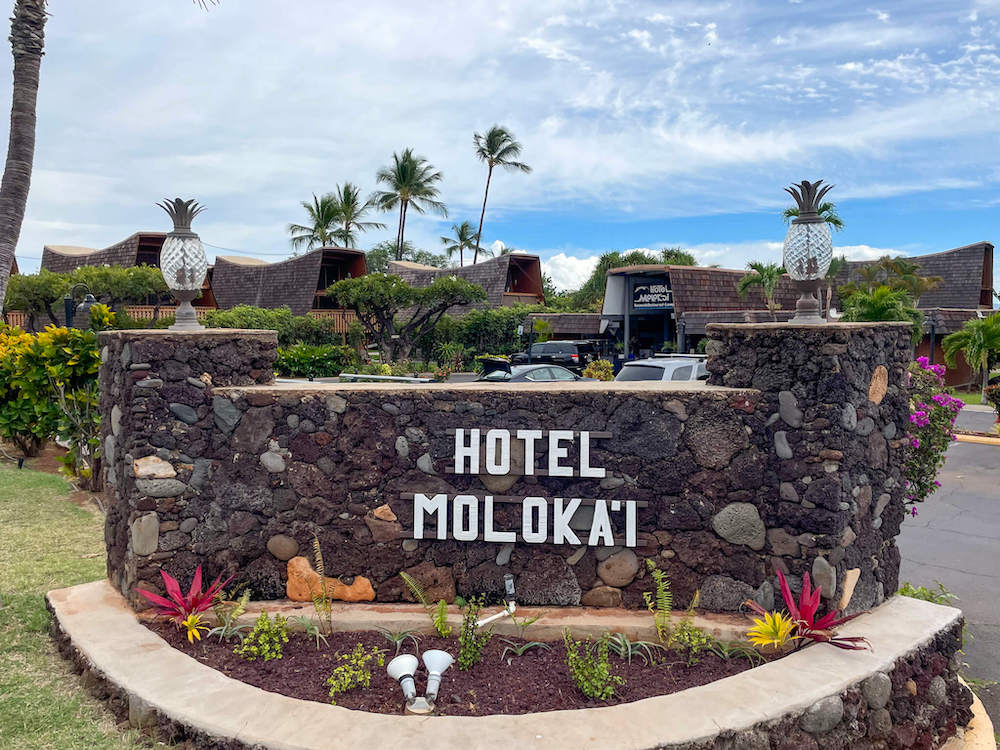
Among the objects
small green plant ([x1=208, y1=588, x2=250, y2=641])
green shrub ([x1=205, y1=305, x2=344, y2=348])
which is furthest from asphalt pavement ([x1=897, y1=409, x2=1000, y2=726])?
green shrub ([x1=205, y1=305, x2=344, y2=348])

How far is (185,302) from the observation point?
4.99 metres

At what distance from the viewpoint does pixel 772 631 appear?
4004mm

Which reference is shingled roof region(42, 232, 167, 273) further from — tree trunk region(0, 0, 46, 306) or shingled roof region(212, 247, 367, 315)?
tree trunk region(0, 0, 46, 306)

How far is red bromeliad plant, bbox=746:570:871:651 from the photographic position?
4023 mm

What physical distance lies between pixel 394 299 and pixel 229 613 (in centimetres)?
2593

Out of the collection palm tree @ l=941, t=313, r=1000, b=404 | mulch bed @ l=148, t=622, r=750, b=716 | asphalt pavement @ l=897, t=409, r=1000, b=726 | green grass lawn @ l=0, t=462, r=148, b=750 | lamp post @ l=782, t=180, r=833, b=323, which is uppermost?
lamp post @ l=782, t=180, r=833, b=323

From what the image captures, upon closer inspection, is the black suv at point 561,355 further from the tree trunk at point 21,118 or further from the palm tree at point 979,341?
the tree trunk at point 21,118

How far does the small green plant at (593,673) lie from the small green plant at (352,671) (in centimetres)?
102

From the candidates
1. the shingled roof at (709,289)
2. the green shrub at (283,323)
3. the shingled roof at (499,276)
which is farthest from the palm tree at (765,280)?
the green shrub at (283,323)

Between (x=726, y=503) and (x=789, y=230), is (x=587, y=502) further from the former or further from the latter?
(x=789, y=230)

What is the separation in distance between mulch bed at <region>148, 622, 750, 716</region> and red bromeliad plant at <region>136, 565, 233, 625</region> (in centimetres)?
11

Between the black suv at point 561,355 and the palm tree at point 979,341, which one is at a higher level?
the palm tree at point 979,341

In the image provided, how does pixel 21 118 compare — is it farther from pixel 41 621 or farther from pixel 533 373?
pixel 533 373

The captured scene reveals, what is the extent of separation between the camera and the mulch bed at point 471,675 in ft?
12.0
